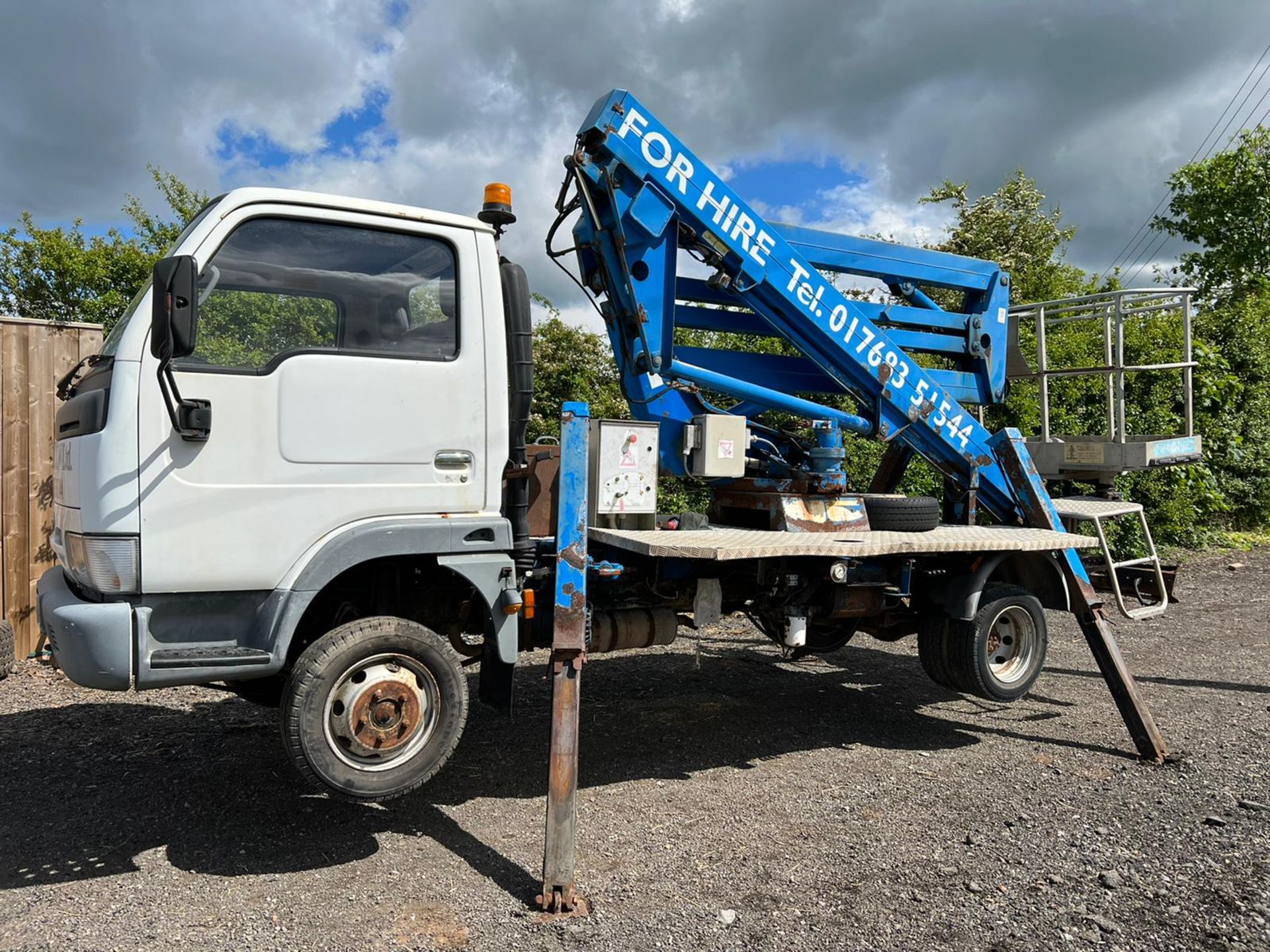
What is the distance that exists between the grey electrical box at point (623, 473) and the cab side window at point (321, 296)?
83cm

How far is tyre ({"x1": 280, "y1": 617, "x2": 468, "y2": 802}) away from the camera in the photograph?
3.50 meters

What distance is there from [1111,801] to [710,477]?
252cm

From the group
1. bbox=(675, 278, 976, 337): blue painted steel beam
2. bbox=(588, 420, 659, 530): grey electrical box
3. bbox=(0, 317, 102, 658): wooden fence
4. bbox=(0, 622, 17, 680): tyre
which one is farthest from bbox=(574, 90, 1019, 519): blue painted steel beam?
bbox=(0, 622, 17, 680): tyre

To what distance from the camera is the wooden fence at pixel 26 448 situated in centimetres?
652

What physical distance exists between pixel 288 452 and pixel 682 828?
2370mm

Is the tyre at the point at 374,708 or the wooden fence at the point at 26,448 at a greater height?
the wooden fence at the point at 26,448

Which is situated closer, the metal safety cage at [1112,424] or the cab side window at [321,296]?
the cab side window at [321,296]

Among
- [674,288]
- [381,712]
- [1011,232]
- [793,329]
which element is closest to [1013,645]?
[793,329]

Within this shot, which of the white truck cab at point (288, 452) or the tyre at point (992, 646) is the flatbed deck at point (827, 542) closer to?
the tyre at point (992, 646)

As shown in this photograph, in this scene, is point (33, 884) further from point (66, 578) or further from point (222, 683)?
point (222, 683)

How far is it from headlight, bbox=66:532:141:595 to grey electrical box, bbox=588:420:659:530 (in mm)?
1922

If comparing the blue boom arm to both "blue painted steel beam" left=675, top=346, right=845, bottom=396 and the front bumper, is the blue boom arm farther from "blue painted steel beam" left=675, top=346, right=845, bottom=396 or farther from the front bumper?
the front bumper

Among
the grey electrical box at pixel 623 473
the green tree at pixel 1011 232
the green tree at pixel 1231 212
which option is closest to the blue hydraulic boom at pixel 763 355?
the grey electrical box at pixel 623 473

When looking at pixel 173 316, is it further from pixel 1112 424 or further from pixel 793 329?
pixel 1112 424
